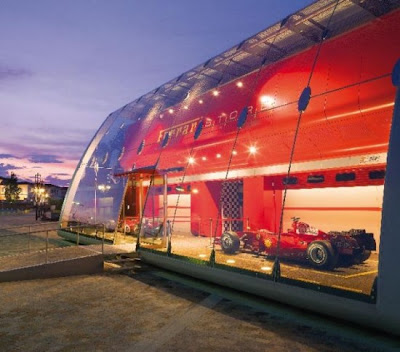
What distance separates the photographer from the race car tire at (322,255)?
813cm

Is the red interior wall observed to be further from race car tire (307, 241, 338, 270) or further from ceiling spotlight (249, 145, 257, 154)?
race car tire (307, 241, 338, 270)

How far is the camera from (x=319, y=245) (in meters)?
8.28

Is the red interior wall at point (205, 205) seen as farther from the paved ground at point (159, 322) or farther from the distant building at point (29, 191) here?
the distant building at point (29, 191)

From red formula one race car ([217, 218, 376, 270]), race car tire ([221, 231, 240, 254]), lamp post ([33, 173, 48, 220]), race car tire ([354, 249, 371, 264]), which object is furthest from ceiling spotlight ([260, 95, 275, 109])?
lamp post ([33, 173, 48, 220])

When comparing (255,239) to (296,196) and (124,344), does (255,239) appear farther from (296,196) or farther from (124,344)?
(124,344)

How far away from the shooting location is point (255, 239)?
1037 centimetres

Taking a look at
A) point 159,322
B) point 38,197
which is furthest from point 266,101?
point 38,197

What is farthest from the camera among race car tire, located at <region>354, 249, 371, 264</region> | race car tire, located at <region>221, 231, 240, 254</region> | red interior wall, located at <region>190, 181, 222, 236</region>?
red interior wall, located at <region>190, 181, 222, 236</region>

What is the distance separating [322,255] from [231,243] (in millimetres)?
2915

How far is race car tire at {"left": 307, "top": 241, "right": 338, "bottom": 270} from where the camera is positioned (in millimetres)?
8133

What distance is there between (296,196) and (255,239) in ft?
11.7

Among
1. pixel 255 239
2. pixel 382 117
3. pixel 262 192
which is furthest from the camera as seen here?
pixel 262 192

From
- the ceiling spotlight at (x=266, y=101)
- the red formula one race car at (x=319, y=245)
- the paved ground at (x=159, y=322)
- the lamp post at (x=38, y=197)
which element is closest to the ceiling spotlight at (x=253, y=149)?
the ceiling spotlight at (x=266, y=101)

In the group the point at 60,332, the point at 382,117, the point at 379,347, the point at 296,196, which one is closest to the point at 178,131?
the point at 296,196
